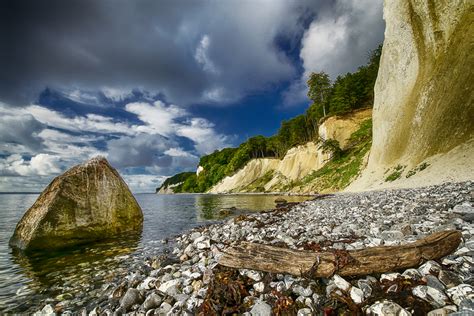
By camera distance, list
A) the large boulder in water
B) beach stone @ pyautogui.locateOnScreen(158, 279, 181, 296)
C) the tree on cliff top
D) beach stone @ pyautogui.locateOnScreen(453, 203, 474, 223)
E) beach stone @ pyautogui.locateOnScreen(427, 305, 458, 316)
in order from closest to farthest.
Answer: beach stone @ pyautogui.locateOnScreen(427, 305, 458, 316) < beach stone @ pyautogui.locateOnScreen(158, 279, 181, 296) < beach stone @ pyautogui.locateOnScreen(453, 203, 474, 223) < the large boulder in water < the tree on cliff top

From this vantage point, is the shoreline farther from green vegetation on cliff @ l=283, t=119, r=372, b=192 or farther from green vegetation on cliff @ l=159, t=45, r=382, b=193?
green vegetation on cliff @ l=159, t=45, r=382, b=193

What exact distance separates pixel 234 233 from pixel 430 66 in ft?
67.9

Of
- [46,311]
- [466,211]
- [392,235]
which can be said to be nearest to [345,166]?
[466,211]

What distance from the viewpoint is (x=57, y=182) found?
10.4 metres

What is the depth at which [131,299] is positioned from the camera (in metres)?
4.10

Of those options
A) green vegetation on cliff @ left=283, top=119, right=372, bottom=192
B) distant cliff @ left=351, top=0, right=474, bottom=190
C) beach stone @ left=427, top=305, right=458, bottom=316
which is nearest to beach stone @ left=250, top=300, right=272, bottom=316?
beach stone @ left=427, top=305, right=458, bottom=316

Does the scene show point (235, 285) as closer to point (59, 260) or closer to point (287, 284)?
point (287, 284)

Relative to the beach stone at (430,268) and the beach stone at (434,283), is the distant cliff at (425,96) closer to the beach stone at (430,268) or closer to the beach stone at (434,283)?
the beach stone at (430,268)

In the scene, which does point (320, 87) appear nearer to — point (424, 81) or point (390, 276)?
point (424, 81)

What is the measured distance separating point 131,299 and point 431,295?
14.4 feet

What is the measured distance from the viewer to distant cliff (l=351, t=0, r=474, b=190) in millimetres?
15555

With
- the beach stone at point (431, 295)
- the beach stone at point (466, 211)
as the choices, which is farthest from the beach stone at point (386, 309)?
the beach stone at point (466, 211)

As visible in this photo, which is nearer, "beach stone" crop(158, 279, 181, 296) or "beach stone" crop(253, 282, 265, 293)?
"beach stone" crop(253, 282, 265, 293)

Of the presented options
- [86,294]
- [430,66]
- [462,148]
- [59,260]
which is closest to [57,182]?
[59,260]
